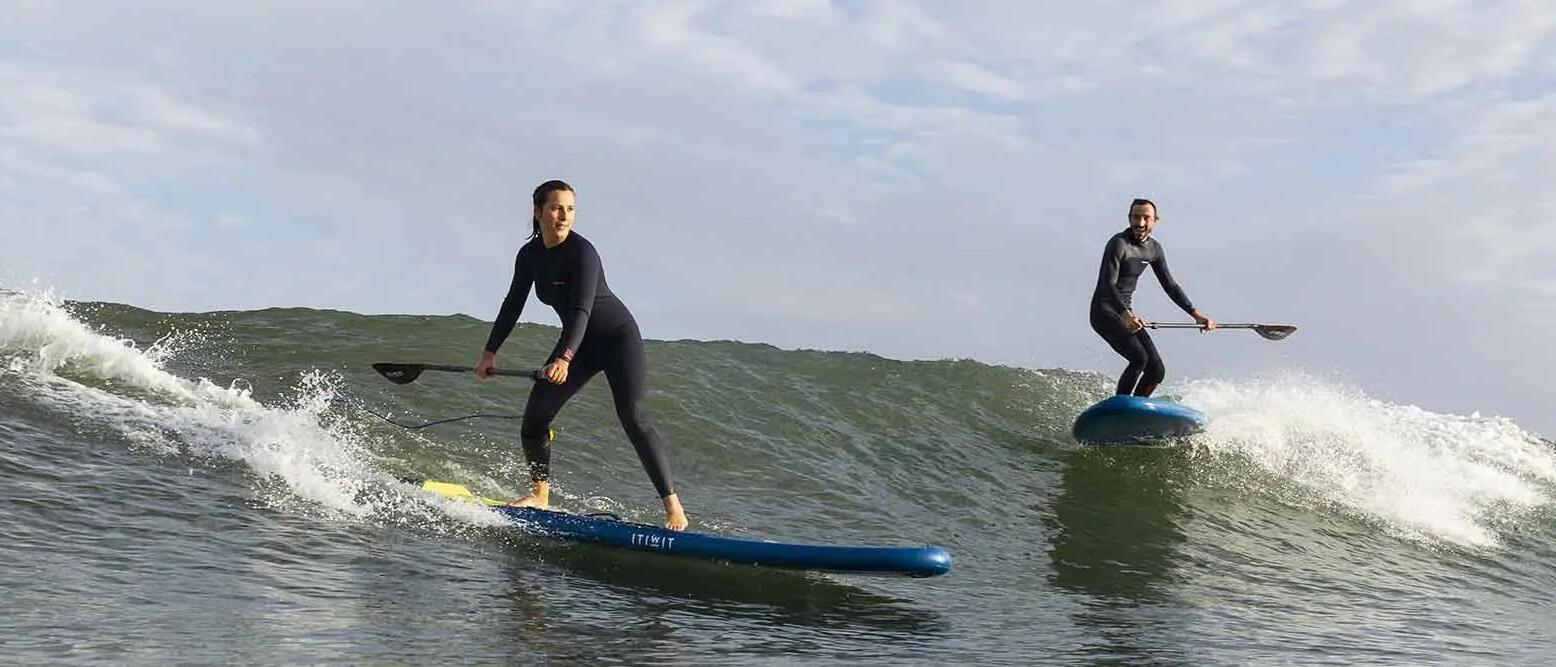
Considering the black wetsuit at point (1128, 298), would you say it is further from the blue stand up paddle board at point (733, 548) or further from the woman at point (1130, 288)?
the blue stand up paddle board at point (733, 548)

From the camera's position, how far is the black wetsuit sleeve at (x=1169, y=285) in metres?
10.4

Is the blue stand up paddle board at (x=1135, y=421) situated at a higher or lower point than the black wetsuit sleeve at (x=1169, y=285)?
lower

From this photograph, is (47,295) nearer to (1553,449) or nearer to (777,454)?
(777,454)

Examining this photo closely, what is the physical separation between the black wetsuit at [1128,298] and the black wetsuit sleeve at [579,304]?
5.36m

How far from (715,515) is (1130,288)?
4467 mm

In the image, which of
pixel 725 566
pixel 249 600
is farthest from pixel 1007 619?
pixel 249 600

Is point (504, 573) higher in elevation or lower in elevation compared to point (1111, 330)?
lower

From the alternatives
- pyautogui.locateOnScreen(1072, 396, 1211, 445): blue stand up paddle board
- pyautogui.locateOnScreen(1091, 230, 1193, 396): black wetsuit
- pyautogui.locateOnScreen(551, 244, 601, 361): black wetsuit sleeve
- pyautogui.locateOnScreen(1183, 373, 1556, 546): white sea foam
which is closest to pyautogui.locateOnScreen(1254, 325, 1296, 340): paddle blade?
pyautogui.locateOnScreen(1183, 373, 1556, 546): white sea foam

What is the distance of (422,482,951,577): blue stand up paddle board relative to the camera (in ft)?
18.1

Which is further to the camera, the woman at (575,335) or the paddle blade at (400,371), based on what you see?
the paddle blade at (400,371)

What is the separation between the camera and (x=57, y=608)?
160 inches

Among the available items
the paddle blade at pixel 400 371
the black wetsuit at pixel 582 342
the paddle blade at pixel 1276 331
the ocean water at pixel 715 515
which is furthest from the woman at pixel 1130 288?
the paddle blade at pixel 400 371

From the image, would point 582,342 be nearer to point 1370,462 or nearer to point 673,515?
point 673,515

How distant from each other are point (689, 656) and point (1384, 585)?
5.35 metres
